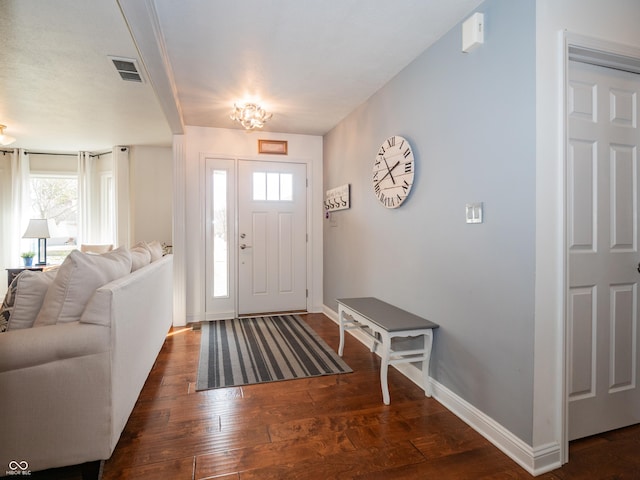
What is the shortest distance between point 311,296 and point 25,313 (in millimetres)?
3256

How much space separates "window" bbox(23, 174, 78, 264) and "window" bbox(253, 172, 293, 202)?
136 inches

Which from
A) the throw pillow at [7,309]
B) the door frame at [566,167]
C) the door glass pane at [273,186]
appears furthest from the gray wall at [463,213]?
the throw pillow at [7,309]

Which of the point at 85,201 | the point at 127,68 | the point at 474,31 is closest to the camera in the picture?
the point at 474,31

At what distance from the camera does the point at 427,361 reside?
2.22 m

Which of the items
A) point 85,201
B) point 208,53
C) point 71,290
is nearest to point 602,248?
point 71,290

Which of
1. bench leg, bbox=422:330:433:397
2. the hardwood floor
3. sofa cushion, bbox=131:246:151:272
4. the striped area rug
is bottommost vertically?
the hardwood floor

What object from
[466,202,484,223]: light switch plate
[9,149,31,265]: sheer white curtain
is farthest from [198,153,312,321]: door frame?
[9,149,31,265]: sheer white curtain

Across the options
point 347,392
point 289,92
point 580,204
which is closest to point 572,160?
point 580,204

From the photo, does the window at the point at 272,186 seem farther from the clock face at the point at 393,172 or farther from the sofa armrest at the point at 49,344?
the sofa armrest at the point at 49,344

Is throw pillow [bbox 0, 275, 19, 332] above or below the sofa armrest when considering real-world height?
above

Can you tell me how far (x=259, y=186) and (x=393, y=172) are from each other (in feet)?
6.99

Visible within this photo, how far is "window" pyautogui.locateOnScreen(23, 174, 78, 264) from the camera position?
538 centimetres

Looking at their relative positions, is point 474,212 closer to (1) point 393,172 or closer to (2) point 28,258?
(1) point 393,172

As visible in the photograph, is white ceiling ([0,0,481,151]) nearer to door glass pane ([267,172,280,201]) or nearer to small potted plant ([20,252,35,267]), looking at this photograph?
door glass pane ([267,172,280,201])
